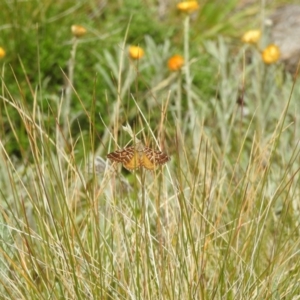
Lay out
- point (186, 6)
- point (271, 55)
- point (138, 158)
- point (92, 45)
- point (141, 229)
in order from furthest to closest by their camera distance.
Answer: point (92, 45) < point (271, 55) < point (186, 6) < point (141, 229) < point (138, 158)

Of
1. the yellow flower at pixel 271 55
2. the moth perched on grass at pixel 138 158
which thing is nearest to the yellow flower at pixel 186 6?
the yellow flower at pixel 271 55

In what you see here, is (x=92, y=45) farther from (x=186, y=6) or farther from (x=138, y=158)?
(x=138, y=158)

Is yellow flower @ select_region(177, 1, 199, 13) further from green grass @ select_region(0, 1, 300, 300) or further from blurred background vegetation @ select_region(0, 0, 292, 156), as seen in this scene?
green grass @ select_region(0, 1, 300, 300)

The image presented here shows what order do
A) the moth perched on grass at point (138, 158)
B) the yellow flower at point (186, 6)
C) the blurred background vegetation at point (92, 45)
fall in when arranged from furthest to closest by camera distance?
1. the blurred background vegetation at point (92, 45)
2. the yellow flower at point (186, 6)
3. the moth perched on grass at point (138, 158)

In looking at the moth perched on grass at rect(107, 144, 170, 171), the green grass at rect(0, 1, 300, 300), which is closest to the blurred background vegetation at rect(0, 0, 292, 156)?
the green grass at rect(0, 1, 300, 300)

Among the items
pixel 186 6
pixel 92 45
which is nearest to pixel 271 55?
pixel 186 6

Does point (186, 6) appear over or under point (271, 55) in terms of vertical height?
over

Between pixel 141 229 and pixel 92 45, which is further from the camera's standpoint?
pixel 92 45

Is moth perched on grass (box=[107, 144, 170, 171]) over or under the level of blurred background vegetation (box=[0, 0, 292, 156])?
over

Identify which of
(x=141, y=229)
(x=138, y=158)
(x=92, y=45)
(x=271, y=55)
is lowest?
(x=92, y=45)

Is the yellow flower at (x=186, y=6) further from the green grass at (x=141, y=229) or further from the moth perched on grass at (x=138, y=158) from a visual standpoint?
the moth perched on grass at (x=138, y=158)

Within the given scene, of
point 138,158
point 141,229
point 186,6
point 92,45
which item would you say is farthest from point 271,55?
point 138,158

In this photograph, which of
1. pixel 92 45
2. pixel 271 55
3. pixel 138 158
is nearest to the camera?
pixel 138 158
